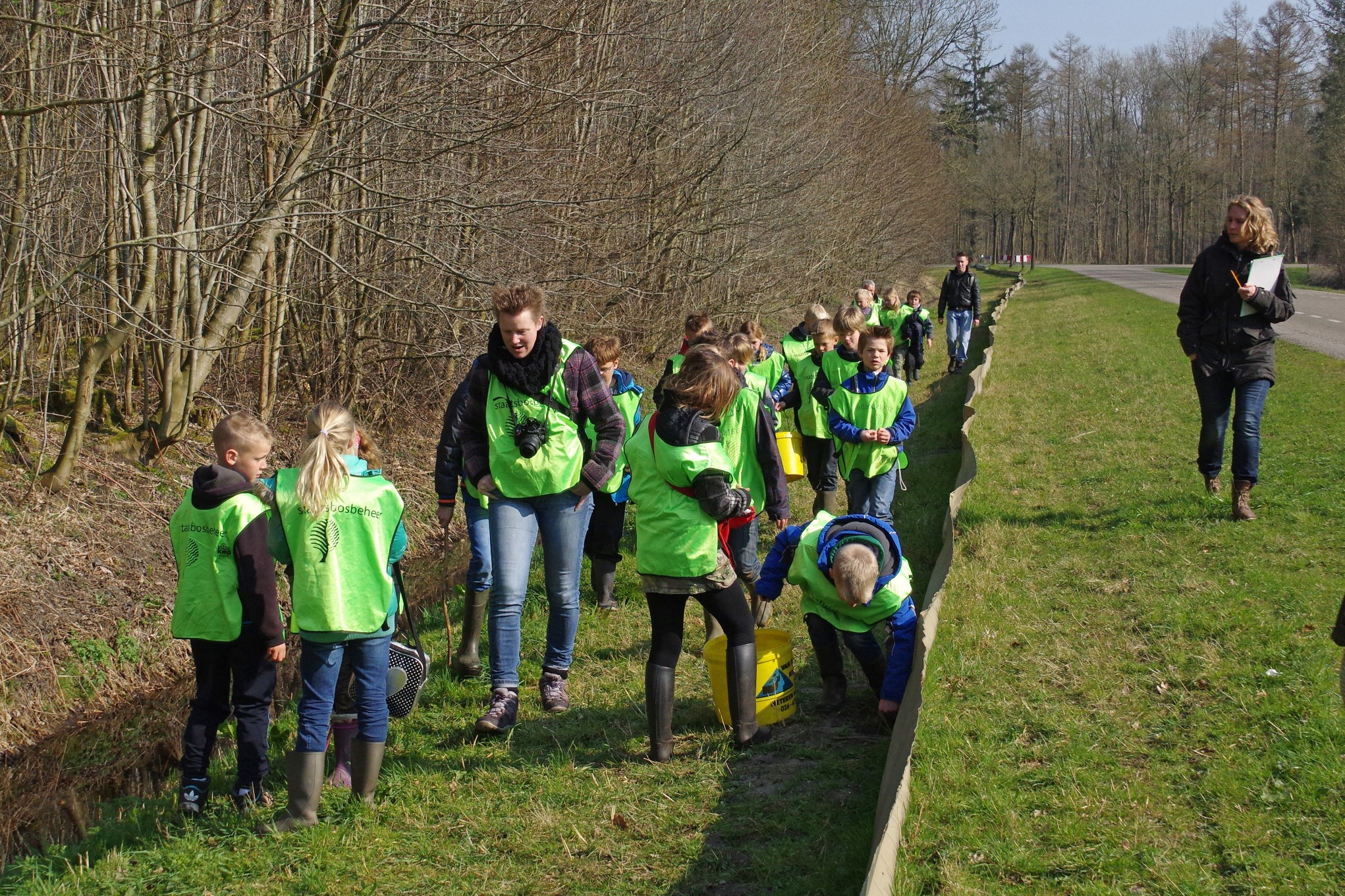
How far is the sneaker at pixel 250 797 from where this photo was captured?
4.95 metres

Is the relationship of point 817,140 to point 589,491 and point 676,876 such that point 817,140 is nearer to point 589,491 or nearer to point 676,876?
point 589,491

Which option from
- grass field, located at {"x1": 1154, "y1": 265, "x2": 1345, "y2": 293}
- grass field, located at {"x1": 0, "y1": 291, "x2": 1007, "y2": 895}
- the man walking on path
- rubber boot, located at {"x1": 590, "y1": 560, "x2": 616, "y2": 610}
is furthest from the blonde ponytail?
grass field, located at {"x1": 1154, "y1": 265, "x2": 1345, "y2": 293}

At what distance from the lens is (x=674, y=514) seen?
16.0 ft

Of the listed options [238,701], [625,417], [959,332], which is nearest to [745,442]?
[625,417]

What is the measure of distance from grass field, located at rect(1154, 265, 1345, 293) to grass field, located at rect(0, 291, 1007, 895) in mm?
24644

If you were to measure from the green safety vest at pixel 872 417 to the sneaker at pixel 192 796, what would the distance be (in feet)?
13.8

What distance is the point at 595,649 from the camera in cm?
675

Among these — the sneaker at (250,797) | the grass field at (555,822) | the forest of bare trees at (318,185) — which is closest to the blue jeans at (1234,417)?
the grass field at (555,822)

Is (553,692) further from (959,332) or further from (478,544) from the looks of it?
(959,332)

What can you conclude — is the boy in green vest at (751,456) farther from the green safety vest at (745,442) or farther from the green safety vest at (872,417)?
the green safety vest at (872,417)

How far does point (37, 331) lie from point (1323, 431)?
11.5 meters

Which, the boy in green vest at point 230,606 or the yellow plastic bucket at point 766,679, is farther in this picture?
the yellow plastic bucket at point 766,679

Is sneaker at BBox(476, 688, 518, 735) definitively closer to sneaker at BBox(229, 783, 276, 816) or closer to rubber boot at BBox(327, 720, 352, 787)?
rubber boot at BBox(327, 720, 352, 787)

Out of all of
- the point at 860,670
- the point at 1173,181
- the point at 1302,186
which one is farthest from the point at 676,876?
the point at 1173,181
